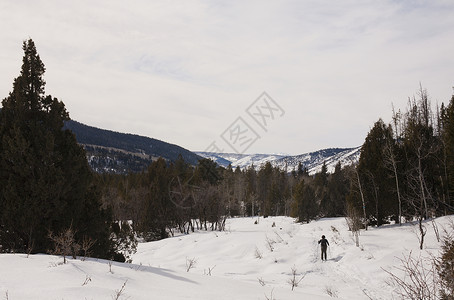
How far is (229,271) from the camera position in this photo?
15492mm

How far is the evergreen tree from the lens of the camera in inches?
405

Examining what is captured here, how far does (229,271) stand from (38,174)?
9.79m

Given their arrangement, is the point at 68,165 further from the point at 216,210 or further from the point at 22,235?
the point at 216,210

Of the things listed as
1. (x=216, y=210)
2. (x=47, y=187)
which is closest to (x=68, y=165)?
(x=47, y=187)

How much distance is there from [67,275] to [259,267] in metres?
12.3

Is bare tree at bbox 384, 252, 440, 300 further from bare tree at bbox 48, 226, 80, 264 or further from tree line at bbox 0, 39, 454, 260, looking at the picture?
bare tree at bbox 48, 226, 80, 264

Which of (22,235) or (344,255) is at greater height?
(22,235)

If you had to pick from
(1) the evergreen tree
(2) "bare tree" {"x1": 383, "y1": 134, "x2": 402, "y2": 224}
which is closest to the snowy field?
(2) "bare tree" {"x1": 383, "y1": 134, "x2": 402, "y2": 224}

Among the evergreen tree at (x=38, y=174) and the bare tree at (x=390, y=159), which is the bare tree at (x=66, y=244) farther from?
the bare tree at (x=390, y=159)

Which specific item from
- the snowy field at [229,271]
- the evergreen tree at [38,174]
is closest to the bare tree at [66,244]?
the snowy field at [229,271]

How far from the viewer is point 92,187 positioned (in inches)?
533

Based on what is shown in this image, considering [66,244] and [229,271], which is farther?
[229,271]

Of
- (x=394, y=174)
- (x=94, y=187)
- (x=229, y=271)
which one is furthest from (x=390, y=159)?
(x=94, y=187)

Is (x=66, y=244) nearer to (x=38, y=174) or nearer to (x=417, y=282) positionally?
(x=38, y=174)
